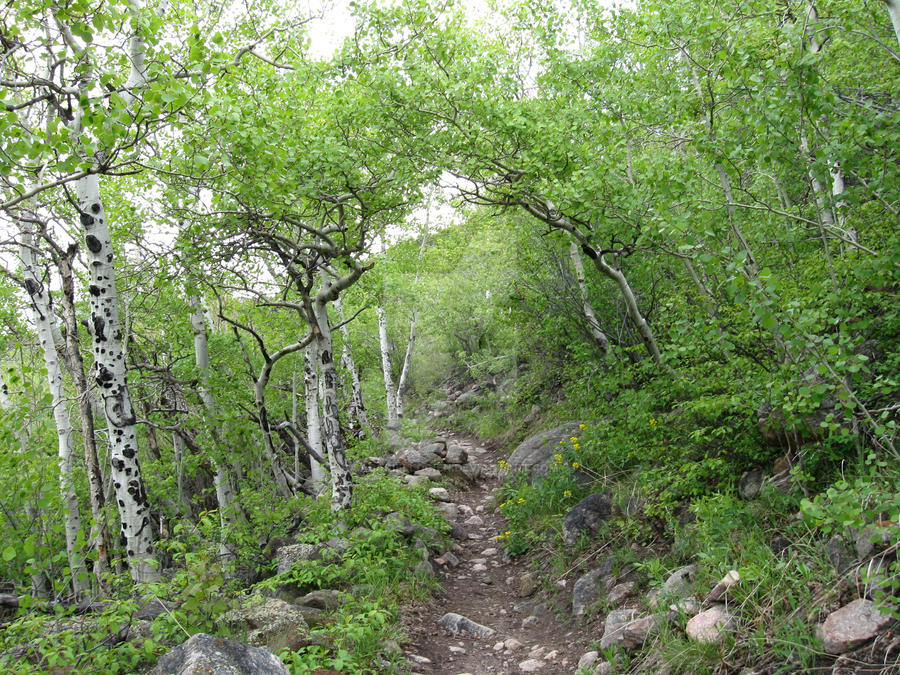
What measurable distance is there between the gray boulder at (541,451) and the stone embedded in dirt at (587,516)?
1875mm

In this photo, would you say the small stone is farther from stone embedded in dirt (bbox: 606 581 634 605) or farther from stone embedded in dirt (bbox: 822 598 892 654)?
stone embedded in dirt (bbox: 822 598 892 654)

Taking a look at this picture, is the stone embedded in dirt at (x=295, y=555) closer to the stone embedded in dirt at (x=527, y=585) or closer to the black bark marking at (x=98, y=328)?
the stone embedded in dirt at (x=527, y=585)

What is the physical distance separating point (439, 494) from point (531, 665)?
6123mm

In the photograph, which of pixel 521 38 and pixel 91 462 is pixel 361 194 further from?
pixel 521 38

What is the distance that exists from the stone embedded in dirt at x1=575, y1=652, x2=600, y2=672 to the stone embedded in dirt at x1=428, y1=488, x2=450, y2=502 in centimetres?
619

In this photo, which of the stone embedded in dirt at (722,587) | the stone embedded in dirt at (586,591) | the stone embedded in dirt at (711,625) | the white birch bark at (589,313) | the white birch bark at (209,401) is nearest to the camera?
the stone embedded in dirt at (711,625)

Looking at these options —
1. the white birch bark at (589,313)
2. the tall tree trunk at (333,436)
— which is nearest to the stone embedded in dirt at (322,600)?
the tall tree trunk at (333,436)

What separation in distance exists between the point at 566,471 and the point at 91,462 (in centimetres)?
Result: 629

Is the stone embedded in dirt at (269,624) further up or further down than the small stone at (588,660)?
further up

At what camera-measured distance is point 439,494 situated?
11.3 metres

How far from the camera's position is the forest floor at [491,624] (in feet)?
17.4

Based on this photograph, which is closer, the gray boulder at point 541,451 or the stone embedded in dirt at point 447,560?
the stone embedded in dirt at point 447,560

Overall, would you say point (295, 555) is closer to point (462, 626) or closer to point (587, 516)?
point (462, 626)

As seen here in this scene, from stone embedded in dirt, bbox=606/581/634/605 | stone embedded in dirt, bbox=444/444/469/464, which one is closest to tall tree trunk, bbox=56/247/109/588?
stone embedded in dirt, bbox=606/581/634/605
